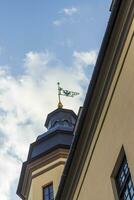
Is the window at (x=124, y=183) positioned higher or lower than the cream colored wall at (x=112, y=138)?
lower

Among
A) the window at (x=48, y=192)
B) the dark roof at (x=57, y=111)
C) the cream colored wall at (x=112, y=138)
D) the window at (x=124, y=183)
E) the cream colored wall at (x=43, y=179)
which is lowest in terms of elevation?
the window at (x=124, y=183)

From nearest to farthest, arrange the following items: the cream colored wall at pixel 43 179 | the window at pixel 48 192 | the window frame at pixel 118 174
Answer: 1. the window frame at pixel 118 174
2. the window at pixel 48 192
3. the cream colored wall at pixel 43 179

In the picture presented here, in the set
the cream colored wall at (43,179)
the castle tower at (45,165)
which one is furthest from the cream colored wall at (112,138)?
the castle tower at (45,165)

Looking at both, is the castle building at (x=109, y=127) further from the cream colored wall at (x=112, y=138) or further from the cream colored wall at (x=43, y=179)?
the cream colored wall at (x=43, y=179)

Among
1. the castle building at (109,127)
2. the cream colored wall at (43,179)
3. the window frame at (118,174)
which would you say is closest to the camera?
the castle building at (109,127)

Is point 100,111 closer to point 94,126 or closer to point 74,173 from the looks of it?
point 94,126

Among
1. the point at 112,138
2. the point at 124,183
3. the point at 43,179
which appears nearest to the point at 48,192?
the point at 43,179

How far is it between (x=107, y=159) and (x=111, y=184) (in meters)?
0.67

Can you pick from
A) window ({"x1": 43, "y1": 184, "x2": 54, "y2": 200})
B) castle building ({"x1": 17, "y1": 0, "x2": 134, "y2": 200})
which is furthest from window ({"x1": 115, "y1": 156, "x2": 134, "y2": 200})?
window ({"x1": 43, "y1": 184, "x2": 54, "y2": 200})

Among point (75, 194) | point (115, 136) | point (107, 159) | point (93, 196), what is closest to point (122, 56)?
A: point (115, 136)

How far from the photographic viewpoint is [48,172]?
20.8 m

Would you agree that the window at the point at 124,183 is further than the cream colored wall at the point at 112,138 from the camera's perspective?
Yes

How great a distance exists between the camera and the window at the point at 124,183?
10.1m

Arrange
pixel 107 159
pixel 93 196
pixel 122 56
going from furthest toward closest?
pixel 93 196 < pixel 107 159 < pixel 122 56
